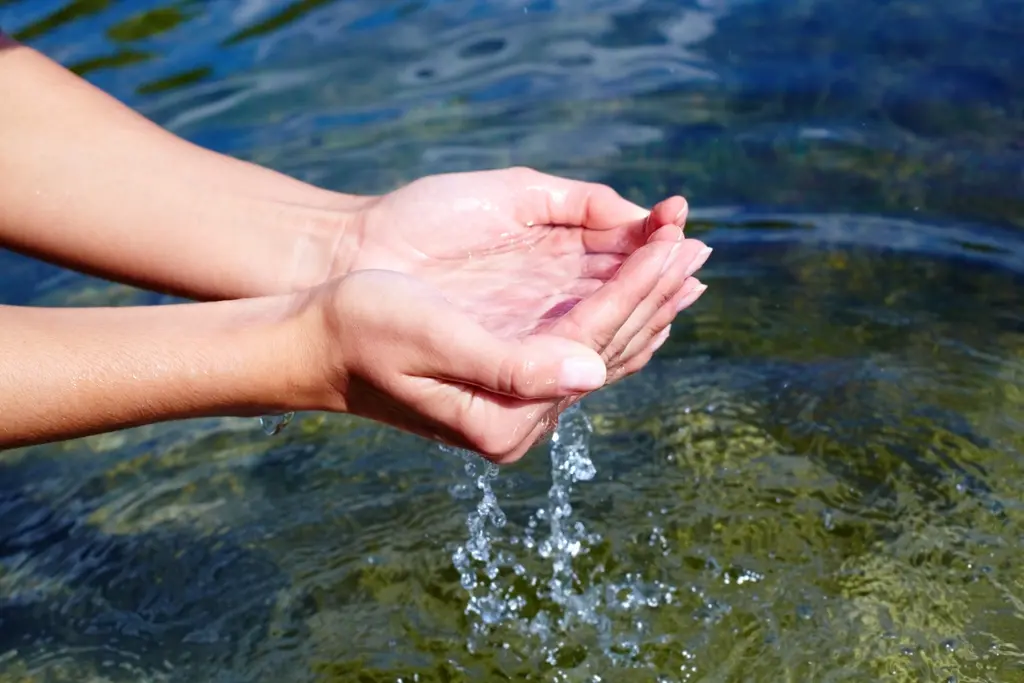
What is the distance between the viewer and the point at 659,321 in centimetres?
239

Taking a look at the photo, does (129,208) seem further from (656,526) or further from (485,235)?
(656,526)

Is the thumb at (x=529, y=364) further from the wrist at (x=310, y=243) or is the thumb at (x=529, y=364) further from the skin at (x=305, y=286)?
the wrist at (x=310, y=243)

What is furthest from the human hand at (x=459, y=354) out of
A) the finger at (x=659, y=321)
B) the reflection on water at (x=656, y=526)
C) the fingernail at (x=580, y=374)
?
the reflection on water at (x=656, y=526)

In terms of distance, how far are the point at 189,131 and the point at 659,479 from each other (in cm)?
284

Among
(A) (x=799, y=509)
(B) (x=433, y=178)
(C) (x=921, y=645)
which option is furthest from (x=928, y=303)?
(B) (x=433, y=178)

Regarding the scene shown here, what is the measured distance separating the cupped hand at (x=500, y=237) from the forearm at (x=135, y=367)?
446 mm

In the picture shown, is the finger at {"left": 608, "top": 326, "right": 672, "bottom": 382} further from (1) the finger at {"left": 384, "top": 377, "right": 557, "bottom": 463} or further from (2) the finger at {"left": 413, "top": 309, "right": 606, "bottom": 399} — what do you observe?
(2) the finger at {"left": 413, "top": 309, "right": 606, "bottom": 399}

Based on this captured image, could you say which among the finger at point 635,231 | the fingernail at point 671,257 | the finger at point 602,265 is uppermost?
the fingernail at point 671,257

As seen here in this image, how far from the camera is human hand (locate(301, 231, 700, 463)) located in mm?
2064

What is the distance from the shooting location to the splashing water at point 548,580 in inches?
124

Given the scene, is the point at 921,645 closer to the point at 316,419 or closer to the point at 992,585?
the point at 992,585

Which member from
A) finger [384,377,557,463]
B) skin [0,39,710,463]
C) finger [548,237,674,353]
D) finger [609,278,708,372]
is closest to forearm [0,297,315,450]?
skin [0,39,710,463]

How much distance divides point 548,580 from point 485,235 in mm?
A: 1085

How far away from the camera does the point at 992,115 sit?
459 cm
